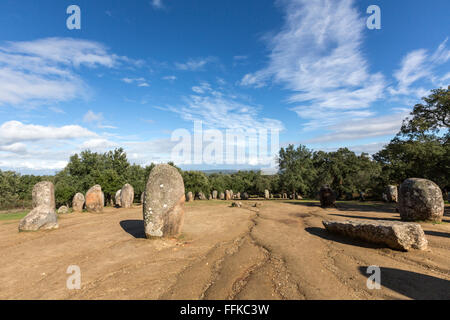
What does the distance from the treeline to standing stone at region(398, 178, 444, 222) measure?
8509 millimetres

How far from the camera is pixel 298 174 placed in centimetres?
3550

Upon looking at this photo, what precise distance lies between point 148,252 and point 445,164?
22765 millimetres

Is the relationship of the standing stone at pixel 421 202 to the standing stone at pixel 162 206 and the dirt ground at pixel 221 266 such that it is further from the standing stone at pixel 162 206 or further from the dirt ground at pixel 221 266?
the standing stone at pixel 162 206

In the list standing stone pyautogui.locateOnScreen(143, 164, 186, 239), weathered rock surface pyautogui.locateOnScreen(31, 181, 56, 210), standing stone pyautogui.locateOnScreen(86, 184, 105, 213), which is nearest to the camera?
standing stone pyautogui.locateOnScreen(143, 164, 186, 239)

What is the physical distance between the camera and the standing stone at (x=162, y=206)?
29.4 feet

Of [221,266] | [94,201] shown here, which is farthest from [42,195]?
[221,266]

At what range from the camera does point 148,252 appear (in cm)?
766

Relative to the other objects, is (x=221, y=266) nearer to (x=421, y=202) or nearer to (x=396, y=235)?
(x=396, y=235)

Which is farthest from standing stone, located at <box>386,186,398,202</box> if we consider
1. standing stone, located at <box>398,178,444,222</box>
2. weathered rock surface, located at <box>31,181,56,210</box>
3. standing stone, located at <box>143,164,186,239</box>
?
weathered rock surface, located at <box>31,181,56,210</box>

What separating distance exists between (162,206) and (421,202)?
14322 mm

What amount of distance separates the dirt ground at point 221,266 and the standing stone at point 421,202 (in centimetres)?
150

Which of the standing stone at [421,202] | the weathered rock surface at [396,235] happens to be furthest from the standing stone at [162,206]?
the standing stone at [421,202]

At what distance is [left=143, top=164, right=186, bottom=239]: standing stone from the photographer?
8.95 meters

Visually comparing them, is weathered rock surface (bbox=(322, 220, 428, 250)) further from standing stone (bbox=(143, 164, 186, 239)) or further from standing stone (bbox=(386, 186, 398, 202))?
standing stone (bbox=(386, 186, 398, 202))
